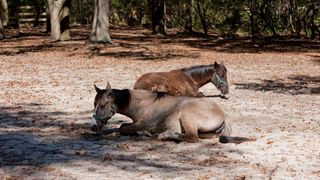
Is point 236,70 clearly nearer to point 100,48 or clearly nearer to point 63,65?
point 63,65

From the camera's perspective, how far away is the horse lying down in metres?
7.50

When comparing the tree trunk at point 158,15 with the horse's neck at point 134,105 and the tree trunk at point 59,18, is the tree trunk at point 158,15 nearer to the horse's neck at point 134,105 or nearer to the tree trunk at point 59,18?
the tree trunk at point 59,18

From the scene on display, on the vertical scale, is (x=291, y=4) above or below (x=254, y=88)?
above

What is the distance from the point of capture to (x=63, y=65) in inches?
722

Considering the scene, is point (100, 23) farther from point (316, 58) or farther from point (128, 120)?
point (128, 120)

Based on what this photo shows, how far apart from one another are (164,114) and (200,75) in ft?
8.95

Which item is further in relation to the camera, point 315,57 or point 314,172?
point 315,57

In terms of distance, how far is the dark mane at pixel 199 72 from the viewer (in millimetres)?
10062

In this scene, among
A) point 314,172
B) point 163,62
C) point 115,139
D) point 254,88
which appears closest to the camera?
point 314,172

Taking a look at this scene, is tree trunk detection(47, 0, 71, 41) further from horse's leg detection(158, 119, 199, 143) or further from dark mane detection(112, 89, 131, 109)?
horse's leg detection(158, 119, 199, 143)

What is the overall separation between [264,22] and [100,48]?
1235 cm

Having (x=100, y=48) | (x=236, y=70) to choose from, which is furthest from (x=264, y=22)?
(x=236, y=70)

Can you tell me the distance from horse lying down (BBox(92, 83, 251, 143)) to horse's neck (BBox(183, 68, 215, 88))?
2.20m

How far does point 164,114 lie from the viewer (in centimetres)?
768
